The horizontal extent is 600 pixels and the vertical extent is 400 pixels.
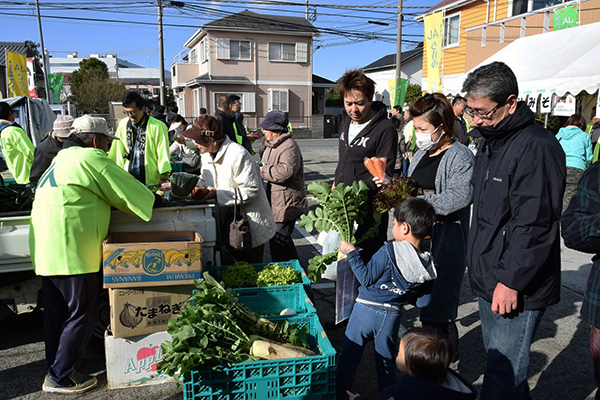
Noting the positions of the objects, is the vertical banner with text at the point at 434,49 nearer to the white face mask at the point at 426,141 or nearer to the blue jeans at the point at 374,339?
the white face mask at the point at 426,141

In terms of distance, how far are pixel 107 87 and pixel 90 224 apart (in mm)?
36294

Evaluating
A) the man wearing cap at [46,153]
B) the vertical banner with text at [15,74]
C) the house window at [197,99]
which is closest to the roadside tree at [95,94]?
the house window at [197,99]

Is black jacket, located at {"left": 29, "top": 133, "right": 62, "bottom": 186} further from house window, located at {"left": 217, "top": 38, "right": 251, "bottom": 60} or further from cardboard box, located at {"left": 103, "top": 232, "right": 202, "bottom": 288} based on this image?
house window, located at {"left": 217, "top": 38, "right": 251, "bottom": 60}

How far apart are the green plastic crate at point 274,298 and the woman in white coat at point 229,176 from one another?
30.6 inches

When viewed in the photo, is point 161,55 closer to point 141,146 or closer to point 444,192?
point 141,146

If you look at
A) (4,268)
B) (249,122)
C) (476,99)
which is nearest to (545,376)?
(476,99)

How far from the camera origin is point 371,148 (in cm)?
365

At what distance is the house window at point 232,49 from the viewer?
33188mm

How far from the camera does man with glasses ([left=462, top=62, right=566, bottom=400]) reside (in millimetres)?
2143

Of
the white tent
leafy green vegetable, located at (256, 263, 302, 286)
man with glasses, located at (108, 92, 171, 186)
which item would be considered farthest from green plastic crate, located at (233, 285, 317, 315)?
the white tent

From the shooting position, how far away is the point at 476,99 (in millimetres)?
2336

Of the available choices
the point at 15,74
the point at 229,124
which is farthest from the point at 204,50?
the point at 229,124

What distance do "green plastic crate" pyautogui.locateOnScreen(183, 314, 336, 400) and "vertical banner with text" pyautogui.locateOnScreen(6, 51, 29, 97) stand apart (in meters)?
17.0

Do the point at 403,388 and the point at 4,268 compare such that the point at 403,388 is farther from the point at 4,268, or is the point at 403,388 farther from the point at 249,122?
the point at 249,122
